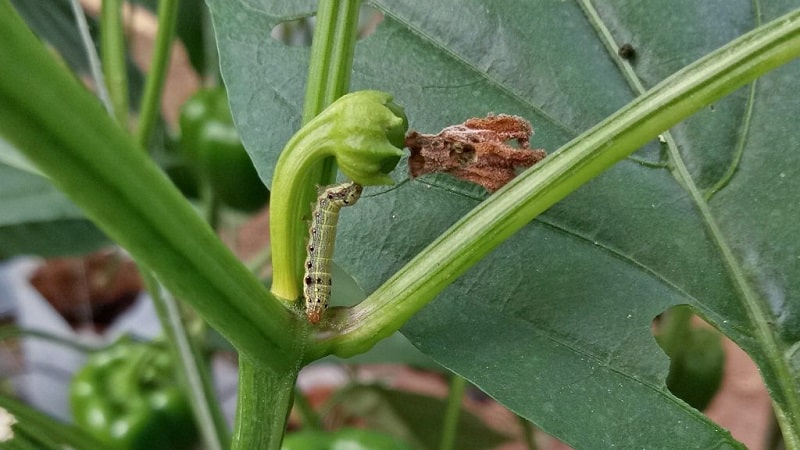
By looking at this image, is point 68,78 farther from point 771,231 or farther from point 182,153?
point 182,153

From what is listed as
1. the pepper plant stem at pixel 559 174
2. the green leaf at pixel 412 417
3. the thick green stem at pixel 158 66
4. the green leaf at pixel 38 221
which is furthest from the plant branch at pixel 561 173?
the green leaf at pixel 412 417

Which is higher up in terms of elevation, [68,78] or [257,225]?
[68,78]

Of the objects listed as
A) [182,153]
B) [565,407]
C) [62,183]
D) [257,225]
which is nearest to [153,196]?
[62,183]

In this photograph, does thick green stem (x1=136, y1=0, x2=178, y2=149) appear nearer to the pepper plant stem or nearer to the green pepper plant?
the green pepper plant

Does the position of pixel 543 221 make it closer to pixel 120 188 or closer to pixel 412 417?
pixel 120 188

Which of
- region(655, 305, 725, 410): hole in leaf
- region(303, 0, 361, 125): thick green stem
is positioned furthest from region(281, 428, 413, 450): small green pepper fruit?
region(303, 0, 361, 125): thick green stem
